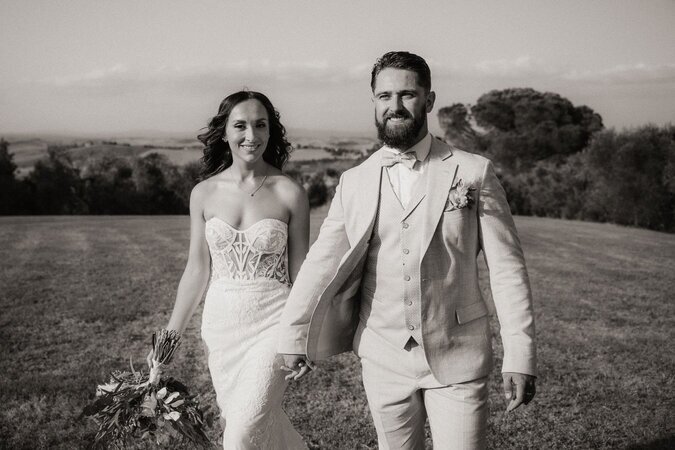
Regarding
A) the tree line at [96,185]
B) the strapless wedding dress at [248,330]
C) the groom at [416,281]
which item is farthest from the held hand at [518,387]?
the tree line at [96,185]

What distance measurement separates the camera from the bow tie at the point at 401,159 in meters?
3.31

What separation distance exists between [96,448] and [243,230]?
164cm

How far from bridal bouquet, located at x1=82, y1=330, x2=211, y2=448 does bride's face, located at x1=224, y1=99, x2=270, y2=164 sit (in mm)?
1566

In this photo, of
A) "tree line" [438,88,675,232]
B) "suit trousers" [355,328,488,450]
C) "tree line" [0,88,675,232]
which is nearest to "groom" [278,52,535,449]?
"suit trousers" [355,328,488,450]

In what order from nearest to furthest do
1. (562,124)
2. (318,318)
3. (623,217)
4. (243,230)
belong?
(318,318), (243,230), (623,217), (562,124)

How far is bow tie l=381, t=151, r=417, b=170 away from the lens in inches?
130

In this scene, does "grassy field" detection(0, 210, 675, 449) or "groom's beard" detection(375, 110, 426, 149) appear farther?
"grassy field" detection(0, 210, 675, 449)

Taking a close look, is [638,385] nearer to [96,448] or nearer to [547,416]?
[547,416]

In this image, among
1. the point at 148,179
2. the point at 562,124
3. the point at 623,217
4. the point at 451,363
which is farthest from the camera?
the point at 562,124

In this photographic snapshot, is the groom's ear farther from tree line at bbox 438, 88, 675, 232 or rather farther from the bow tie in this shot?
tree line at bbox 438, 88, 675, 232

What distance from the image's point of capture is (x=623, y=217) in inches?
1177

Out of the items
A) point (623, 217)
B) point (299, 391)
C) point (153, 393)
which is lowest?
point (623, 217)

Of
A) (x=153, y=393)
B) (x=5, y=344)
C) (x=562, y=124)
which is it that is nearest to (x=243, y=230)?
(x=153, y=393)

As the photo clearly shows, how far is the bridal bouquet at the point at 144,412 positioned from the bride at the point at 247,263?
0.28 meters
